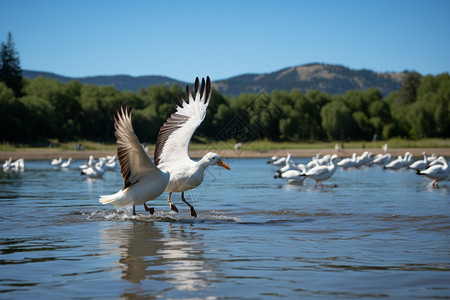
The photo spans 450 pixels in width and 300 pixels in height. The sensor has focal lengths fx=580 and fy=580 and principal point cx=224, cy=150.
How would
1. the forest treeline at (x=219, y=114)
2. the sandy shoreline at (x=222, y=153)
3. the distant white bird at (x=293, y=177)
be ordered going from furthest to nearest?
the forest treeline at (x=219, y=114), the sandy shoreline at (x=222, y=153), the distant white bird at (x=293, y=177)

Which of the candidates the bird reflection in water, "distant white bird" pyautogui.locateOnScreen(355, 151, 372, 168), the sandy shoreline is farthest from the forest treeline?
the bird reflection in water

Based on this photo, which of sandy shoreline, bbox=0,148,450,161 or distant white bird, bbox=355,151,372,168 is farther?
sandy shoreline, bbox=0,148,450,161

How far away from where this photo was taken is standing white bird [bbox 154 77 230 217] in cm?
1170

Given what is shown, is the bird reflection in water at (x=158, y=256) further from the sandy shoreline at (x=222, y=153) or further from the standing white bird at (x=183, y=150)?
the sandy shoreline at (x=222, y=153)

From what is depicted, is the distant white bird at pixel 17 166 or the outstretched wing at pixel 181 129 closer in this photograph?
the outstretched wing at pixel 181 129

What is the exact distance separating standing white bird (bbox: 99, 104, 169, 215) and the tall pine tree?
78.7 meters

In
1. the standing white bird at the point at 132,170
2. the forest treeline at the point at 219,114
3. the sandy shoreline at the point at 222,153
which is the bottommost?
the sandy shoreline at the point at 222,153

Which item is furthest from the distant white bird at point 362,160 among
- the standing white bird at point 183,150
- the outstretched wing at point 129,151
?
the outstretched wing at point 129,151

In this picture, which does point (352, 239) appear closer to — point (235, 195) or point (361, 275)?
point (361, 275)

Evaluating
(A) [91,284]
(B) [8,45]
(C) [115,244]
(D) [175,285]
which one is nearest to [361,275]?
(D) [175,285]

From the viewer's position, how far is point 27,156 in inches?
2165

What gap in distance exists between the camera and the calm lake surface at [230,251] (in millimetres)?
5949

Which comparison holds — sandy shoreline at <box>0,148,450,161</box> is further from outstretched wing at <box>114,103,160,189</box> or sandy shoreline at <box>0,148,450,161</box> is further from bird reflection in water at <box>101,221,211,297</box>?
bird reflection in water at <box>101,221,211,297</box>

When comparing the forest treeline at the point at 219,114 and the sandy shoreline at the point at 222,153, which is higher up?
the forest treeline at the point at 219,114
